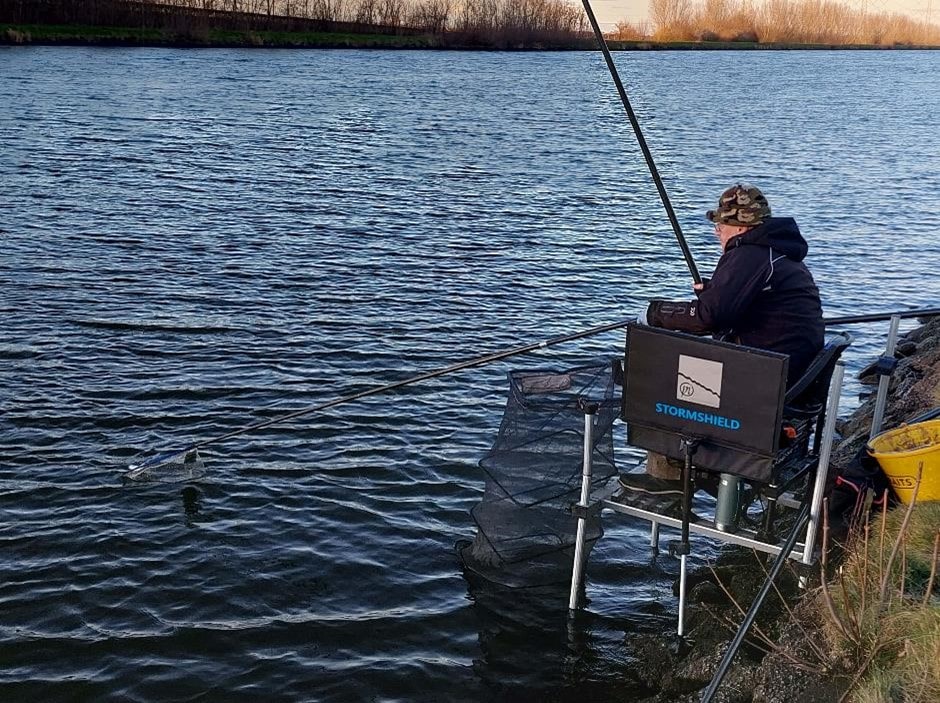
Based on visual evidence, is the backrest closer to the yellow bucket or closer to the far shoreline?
the yellow bucket

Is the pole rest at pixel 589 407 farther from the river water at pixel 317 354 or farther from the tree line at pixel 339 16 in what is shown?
the tree line at pixel 339 16

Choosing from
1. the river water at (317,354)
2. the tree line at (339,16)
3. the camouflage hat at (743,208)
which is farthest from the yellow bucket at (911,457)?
the tree line at (339,16)

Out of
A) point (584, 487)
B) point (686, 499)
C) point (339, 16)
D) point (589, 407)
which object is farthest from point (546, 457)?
point (339, 16)

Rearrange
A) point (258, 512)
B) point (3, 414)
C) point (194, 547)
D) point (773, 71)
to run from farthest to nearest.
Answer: point (773, 71)
point (3, 414)
point (258, 512)
point (194, 547)

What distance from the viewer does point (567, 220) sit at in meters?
22.1

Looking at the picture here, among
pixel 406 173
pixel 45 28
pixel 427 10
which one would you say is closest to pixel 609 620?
pixel 406 173

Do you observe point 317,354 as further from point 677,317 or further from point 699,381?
point 699,381

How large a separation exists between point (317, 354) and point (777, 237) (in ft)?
24.8

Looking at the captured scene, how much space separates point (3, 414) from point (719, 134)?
3234 centimetres

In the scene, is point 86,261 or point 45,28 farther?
point 45,28

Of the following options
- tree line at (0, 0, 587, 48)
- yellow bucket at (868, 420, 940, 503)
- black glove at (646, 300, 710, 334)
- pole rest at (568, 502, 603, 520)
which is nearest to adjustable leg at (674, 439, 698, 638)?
pole rest at (568, 502, 603, 520)

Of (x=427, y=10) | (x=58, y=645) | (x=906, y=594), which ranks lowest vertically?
(x=58, y=645)

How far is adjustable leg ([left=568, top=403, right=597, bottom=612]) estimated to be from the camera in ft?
20.9

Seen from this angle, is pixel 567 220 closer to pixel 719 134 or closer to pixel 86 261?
pixel 86 261
